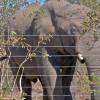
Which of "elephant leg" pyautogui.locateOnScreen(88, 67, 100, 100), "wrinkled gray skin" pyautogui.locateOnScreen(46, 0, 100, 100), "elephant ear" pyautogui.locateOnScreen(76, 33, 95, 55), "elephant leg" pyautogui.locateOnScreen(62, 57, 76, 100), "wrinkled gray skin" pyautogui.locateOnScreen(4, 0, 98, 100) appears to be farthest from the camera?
"elephant leg" pyautogui.locateOnScreen(62, 57, 76, 100)

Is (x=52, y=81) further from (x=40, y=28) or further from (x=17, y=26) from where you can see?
(x=17, y=26)

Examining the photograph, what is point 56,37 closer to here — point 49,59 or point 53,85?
point 49,59

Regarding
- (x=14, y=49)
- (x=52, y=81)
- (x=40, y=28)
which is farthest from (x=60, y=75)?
(x=14, y=49)

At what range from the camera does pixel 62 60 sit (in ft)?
27.9

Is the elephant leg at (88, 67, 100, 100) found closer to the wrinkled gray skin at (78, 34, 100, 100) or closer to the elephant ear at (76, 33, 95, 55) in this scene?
the wrinkled gray skin at (78, 34, 100, 100)

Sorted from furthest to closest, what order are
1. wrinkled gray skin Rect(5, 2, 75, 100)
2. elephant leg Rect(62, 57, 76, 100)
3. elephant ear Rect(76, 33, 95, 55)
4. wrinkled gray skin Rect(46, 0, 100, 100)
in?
elephant leg Rect(62, 57, 76, 100) < wrinkled gray skin Rect(5, 2, 75, 100) < elephant ear Rect(76, 33, 95, 55) < wrinkled gray skin Rect(46, 0, 100, 100)

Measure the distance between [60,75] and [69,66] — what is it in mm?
239

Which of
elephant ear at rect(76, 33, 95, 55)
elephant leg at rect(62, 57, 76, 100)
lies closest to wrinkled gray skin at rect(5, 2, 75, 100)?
elephant leg at rect(62, 57, 76, 100)

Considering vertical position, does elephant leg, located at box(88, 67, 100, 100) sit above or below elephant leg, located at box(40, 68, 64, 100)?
above

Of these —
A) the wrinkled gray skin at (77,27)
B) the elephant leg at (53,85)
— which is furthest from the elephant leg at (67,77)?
the wrinkled gray skin at (77,27)

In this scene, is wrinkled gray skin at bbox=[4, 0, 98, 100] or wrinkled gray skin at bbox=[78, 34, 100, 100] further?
wrinkled gray skin at bbox=[4, 0, 98, 100]

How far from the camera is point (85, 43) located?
7539mm

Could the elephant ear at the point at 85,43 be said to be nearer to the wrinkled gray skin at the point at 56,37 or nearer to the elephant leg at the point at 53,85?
the wrinkled gray skin at the point at 56,37

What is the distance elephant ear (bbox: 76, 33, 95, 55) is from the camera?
7.41 m
